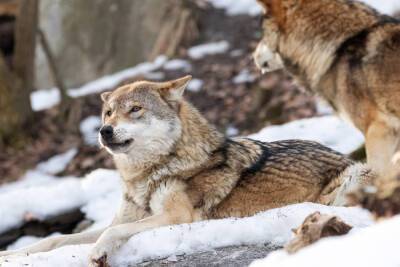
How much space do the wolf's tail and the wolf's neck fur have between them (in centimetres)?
87

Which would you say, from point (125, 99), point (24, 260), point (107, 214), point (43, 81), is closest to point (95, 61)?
point (43, 81)

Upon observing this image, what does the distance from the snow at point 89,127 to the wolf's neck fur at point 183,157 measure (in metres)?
6.66

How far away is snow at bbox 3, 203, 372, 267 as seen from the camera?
4.53m

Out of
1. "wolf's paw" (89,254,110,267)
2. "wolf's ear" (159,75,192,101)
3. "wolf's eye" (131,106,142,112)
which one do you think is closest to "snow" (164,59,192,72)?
"wolf's ear" (159,75,192,101)

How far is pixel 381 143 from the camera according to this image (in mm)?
6414

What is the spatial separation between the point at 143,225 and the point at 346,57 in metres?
2.71

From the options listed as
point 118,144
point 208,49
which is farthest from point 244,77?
point 118,144

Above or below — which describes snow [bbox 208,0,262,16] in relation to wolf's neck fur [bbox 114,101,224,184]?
below

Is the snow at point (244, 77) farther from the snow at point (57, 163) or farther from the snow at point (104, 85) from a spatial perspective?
the snow at point (57, 163)

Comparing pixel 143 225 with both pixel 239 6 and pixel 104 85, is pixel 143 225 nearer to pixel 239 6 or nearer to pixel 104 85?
pixel 104 85

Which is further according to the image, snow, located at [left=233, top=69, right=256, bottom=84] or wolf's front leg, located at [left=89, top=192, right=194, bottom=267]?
snow, located at [left=233, top=69, right=256, bottom=84]

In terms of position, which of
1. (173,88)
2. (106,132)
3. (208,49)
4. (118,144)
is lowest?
(208,49)

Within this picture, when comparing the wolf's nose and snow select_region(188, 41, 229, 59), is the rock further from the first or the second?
snow select_region(188, 41, 229, 59)

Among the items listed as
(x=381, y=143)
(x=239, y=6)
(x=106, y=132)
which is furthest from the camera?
(x=239, y=6)
